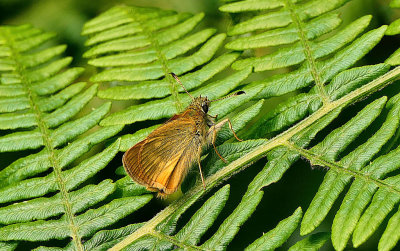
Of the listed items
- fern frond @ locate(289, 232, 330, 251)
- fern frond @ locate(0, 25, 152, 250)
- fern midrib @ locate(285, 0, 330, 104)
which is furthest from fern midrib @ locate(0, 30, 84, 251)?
fern midrib @ locate(285, 0, 330, 104)

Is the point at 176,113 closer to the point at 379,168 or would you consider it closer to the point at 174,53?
the point at 174,53

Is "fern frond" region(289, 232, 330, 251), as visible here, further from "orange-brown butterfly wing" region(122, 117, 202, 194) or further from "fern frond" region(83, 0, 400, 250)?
"orange-brown butterfly wing" region(122, 117, 202, 194)

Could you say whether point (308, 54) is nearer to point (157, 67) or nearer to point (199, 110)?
point (199, 110)

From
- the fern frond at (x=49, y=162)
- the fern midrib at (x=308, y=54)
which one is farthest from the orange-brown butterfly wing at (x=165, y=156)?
the fern midrib at (x=308, y=54)

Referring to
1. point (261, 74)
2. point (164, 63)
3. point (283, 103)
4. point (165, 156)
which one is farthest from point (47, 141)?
point (261, 74)

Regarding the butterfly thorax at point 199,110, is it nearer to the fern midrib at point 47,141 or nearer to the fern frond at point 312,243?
the fern midrib at point 47,141

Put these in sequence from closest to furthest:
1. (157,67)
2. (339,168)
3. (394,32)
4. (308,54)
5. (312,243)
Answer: (312,243) → (339,168) → (394,32) → (308,54) → (157,67)

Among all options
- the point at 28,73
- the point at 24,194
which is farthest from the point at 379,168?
the point at 28,73
